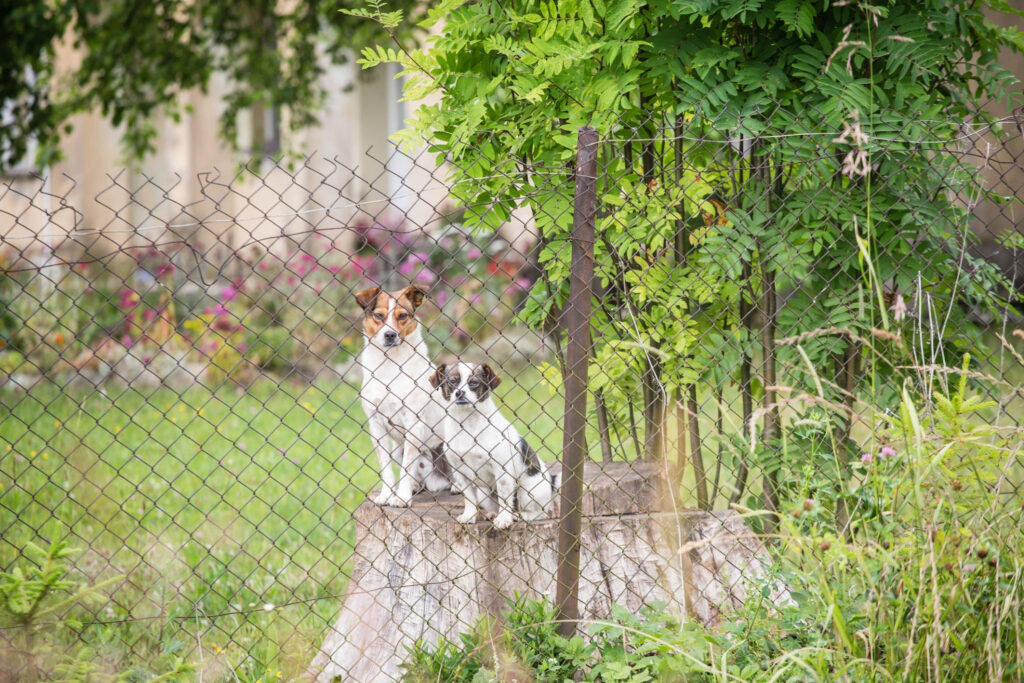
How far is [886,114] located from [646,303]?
118 cm

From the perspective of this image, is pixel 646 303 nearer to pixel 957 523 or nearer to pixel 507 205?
pixel 507 205

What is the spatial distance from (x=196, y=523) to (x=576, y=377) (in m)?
3.37

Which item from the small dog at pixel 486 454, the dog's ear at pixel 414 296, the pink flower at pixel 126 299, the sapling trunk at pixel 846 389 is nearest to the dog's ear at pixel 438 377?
the small dog at pixel 486 454

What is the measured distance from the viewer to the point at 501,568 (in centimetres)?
335

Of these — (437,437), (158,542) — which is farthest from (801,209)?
(158,542)

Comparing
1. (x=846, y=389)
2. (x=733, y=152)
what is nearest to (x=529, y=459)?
(x=846, y=389)

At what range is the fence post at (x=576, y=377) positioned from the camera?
9.63 ft

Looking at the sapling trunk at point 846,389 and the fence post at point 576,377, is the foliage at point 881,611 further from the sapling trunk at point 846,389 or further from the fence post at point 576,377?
the sapling trunk at point 846,389

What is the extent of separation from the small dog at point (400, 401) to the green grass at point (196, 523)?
0.19m

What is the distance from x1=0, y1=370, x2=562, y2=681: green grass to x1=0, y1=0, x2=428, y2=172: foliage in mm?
2950

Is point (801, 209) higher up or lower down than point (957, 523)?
higher up

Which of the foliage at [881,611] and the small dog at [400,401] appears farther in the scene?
the small dog at [400,401]

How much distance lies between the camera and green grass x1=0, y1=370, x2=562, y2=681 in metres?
3.21

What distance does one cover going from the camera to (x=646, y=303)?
3.67 m
